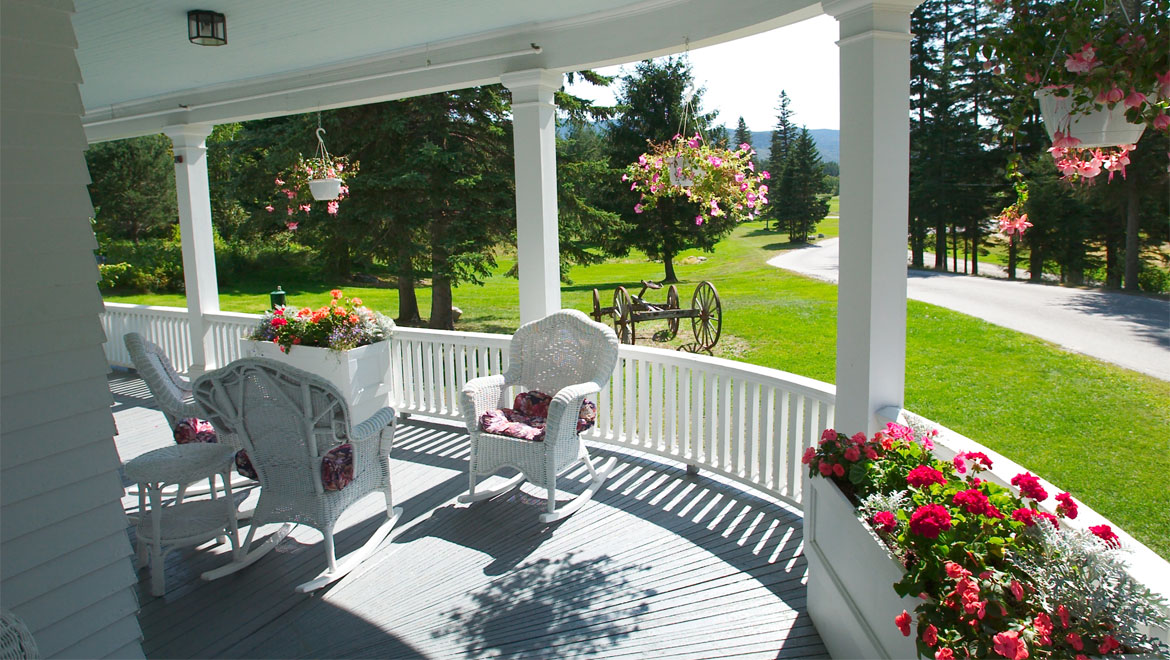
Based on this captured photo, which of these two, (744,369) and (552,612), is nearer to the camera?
(552,612)

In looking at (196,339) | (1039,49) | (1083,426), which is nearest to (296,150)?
(196,339)

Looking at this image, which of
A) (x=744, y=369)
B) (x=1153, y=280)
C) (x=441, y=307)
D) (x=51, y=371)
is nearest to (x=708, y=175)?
(x=744, y=369)

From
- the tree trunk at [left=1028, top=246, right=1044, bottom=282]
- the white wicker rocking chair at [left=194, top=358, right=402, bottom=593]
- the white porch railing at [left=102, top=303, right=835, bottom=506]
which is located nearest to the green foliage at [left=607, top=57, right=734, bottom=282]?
the tree trunk at [left=1028, top=246, right=1044, bottom=282]

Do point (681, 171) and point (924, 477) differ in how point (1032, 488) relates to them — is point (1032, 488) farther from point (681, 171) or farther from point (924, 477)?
point (681, 171)

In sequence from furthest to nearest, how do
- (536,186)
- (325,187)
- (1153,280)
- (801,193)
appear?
(801,193) < (1153,280) < (325,187) < (536,186)

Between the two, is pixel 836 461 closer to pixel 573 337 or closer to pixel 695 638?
pixel 695 638

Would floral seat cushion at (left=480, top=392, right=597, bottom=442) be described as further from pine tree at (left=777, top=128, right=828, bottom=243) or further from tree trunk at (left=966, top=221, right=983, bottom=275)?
pine tree at (left=777, top=128, right=828, bottom=243)

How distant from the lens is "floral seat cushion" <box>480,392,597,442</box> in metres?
3.96

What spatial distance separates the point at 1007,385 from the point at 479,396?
7189 millimetres


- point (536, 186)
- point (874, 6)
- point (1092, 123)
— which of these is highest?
point (874, 6)

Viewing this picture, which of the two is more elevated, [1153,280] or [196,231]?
[196,231]

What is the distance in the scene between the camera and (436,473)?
462 cm

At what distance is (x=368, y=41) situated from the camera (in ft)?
15.9

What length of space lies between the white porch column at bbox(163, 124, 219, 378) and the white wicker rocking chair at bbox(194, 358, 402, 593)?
163 inches
